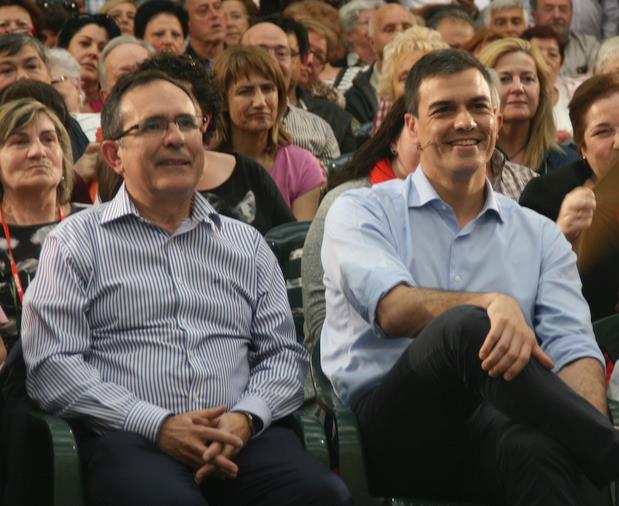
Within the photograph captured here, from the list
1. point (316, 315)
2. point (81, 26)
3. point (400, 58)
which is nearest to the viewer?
Result: point (316, 315)

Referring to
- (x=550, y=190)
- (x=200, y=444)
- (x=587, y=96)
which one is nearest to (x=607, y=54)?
(x=587, y=96)

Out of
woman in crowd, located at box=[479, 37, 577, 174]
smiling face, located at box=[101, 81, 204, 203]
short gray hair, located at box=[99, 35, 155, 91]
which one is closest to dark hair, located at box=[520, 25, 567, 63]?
woman in crowd, located at box=[479, 37, 577, 174]

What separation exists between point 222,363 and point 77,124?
2.83 metres

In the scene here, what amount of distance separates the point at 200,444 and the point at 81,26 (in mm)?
5267

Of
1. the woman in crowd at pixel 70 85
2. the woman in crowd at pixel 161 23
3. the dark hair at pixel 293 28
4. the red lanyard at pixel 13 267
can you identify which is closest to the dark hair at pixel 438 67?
the red lanyard at pixel 13 267

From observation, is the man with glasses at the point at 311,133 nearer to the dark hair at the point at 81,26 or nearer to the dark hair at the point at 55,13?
the dark hair at the point at 81,26

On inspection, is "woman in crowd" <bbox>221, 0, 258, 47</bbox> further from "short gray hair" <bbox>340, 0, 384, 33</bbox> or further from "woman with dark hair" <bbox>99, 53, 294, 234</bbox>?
"woman with dark hair" <bbox>99, 53, 294, 234</bbox>

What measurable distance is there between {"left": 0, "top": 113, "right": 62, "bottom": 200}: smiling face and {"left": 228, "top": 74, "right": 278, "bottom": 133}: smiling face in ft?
4.65

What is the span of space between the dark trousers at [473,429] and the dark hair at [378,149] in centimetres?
118

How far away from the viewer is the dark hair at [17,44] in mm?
6316

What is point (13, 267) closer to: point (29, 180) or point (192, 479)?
point (29, 180)

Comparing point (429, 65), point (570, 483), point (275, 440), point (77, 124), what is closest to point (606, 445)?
point (570, 483)

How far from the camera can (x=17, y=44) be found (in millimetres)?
6336

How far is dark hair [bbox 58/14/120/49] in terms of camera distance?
325 inches
